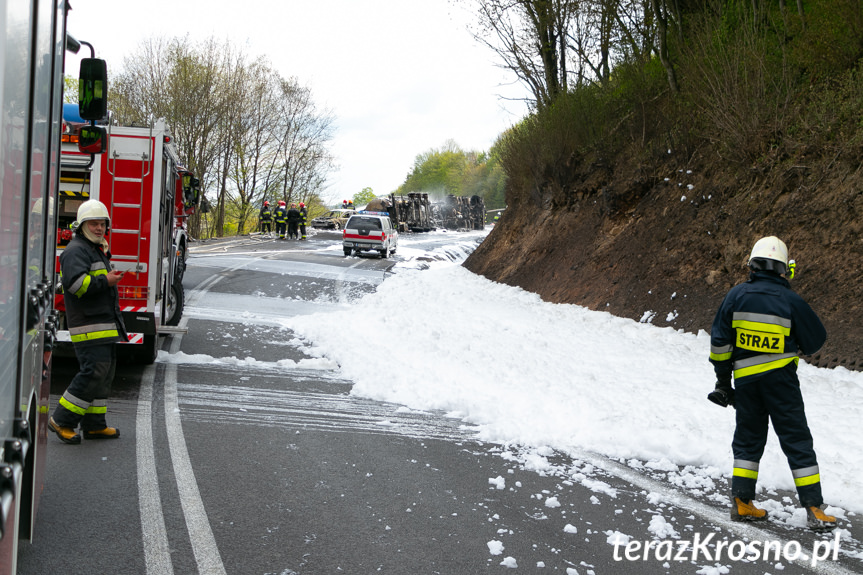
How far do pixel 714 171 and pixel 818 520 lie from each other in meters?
10.9

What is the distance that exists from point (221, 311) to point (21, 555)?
37.7 ft

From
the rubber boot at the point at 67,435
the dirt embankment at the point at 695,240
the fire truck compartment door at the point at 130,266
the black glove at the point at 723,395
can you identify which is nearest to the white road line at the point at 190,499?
the rubber boot at the point at 67,435

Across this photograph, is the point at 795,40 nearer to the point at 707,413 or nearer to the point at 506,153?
the point at 707,413

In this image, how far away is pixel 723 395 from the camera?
5262mm

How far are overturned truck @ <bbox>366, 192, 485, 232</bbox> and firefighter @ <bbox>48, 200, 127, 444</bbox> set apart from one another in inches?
1875

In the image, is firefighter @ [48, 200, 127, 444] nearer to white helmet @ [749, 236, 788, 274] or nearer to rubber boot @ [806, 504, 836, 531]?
white helmet @ [749, 236, 788, 274]

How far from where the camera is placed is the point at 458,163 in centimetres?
15550

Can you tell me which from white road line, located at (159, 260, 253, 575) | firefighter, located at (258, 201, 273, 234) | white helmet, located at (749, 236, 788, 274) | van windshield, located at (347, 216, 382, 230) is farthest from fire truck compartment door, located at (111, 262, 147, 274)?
firefighter, located at (258, 201, 273, 234)

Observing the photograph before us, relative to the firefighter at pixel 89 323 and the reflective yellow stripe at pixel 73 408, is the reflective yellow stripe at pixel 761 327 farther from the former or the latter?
the reflective yellow stripe at pixel 73 408

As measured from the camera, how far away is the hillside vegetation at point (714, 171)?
11.1 metres

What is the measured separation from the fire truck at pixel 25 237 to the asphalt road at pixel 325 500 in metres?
0.88

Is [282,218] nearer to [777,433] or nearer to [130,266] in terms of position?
[130,266]

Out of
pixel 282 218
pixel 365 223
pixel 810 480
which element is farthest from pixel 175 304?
pixel 282 218

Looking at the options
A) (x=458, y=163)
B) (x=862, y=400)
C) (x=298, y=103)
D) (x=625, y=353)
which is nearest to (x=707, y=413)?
(x=862, y=400)
